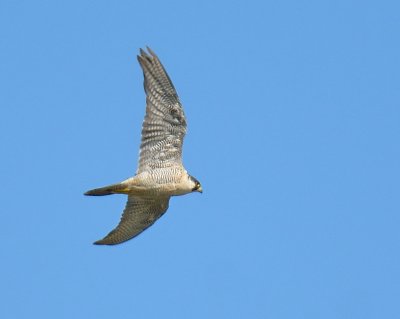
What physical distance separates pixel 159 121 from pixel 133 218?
7.75 feet

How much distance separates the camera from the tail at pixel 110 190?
19.6 m

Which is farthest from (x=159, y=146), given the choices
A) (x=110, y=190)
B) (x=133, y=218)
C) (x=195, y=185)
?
(x=133, y=218)

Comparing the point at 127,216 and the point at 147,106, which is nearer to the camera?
the point at 147,106

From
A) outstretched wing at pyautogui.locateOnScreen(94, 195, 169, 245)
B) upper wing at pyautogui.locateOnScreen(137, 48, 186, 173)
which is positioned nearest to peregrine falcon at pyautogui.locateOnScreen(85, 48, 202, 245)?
upper wing at pyautogui.locateOnScreen(137, 48, 186, 173)

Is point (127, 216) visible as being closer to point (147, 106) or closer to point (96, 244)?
point (96, 244)

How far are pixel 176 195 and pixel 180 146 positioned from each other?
3.42 ft

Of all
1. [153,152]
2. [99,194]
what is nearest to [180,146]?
[153,152]

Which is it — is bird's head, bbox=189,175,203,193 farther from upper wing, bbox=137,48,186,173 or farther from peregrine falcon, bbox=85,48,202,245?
upper wing, bbox=137,48,186,173

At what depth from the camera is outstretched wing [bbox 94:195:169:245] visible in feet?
68.6

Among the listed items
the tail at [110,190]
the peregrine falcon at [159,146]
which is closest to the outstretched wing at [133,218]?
the peregrine falcon at [159,146]

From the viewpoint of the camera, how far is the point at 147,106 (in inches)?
770

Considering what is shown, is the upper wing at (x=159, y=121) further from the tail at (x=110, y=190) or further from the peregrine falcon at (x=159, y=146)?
the tail at (x=110, y=190)

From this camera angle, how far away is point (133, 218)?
20984 mm

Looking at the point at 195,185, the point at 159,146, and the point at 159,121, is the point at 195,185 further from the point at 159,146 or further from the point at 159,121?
the point at 159,121
